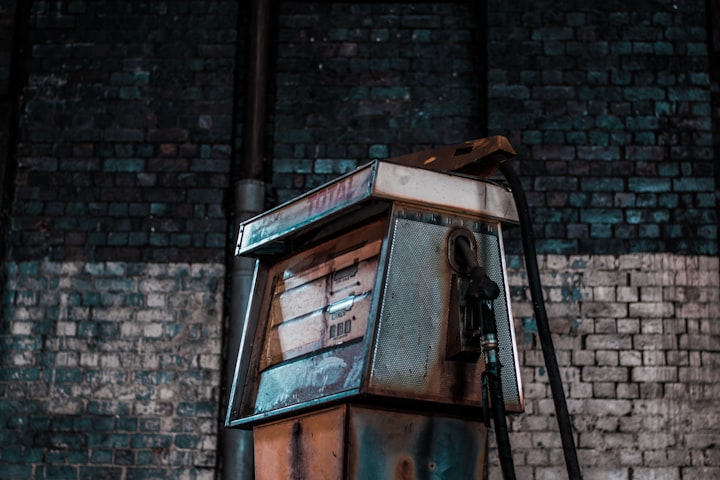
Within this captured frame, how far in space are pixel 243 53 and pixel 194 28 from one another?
339mm

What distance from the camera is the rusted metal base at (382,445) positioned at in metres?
2.71

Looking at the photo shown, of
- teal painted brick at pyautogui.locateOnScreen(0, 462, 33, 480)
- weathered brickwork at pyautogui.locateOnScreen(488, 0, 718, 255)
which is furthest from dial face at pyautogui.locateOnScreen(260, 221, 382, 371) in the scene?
teal painted brick at pyautogui.locateOnScreen(0, 462, 33, 480)

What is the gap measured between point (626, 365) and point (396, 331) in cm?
318

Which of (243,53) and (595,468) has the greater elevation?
(243,53)

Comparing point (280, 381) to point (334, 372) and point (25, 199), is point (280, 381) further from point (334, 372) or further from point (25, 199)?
point (25, 199)

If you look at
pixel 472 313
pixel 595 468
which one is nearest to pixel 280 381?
pixel 472 313

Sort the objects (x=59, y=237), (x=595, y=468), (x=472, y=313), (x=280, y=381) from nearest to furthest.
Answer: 1. (x=472, y=313)
2. (x=280, y=381)
3. (x=595, y=468)
4. (x=59, y=237)

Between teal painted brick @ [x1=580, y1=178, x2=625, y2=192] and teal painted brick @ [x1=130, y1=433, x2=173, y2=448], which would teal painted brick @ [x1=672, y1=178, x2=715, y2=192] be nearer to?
teal painted brick @ [x1=580, y1=178, x2=625, y2=192]

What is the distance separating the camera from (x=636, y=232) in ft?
18.9

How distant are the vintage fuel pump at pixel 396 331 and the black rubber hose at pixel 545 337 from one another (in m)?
0.06

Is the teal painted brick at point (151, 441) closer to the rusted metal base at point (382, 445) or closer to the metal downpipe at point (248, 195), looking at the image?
the metal downpipe at point (248, 195)

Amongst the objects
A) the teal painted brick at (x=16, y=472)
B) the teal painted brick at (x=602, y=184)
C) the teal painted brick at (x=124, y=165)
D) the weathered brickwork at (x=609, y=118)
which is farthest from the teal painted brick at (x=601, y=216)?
the teal painted brick at (x=16, y=472)

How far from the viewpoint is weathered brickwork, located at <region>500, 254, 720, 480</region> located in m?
5.46

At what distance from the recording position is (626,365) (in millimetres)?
5574
